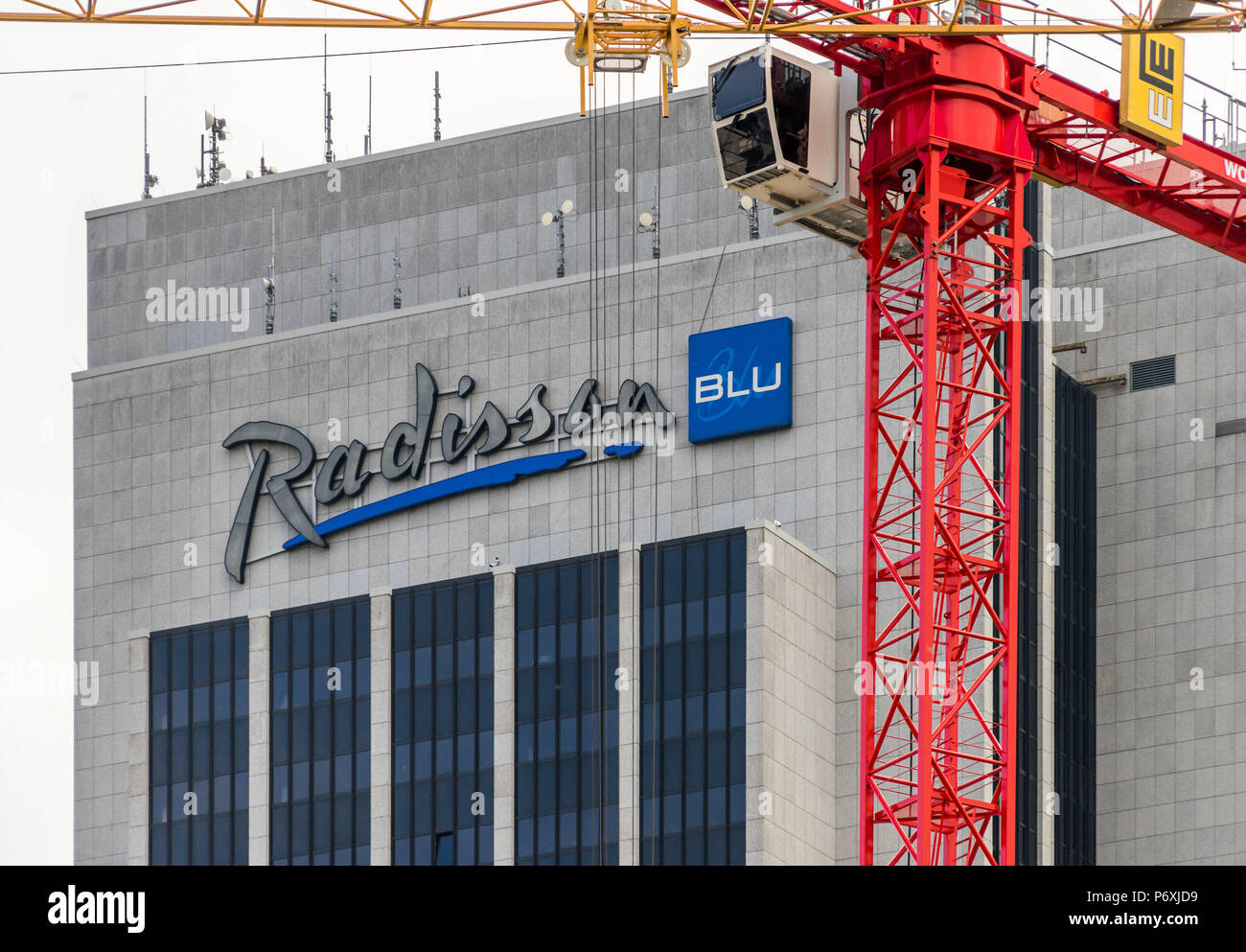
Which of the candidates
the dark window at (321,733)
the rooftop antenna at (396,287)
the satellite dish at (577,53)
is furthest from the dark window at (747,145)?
the rooftop antenna at (396,287)

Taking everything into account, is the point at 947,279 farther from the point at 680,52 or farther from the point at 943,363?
the point at 680,52

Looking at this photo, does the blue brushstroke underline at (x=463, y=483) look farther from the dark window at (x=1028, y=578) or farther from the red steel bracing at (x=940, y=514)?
the red steel bracing at (x=940, y=514)

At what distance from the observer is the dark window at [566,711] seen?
126 metres

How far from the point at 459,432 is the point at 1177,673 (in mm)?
31437

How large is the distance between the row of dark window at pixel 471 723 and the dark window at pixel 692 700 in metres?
0.07

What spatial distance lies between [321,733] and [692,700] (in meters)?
18.8

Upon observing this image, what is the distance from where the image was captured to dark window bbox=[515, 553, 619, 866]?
412 ft

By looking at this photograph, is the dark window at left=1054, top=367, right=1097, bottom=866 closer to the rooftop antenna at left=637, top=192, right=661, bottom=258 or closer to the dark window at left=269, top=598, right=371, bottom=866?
the rooftop antenna at left=637, top=192, right=661, bottom=258

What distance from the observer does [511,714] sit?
426 ft

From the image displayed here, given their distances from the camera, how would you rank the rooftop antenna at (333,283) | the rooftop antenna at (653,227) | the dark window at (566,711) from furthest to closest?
the rooftop antenna at (333,283) < the rooftop antenna at (653,227) < the dark window at (566,711)

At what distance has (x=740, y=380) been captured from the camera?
131500 millimetres
